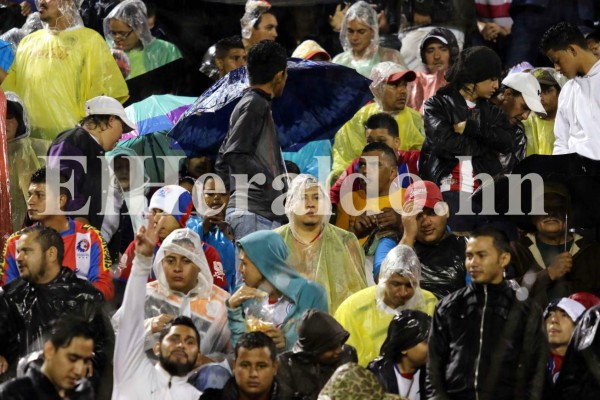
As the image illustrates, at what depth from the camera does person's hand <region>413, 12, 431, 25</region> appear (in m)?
16.8

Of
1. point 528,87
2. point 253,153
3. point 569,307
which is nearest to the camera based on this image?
point 569,307

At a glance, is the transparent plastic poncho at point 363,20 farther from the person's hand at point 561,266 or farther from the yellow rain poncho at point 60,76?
the person's hand at point 561,266

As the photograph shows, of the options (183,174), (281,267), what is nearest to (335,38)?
(183,174)

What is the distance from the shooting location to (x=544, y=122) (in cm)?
1459

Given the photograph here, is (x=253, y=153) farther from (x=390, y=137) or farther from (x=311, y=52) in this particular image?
(x=311, y=52)

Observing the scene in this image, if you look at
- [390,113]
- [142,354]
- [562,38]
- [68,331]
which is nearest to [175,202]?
[142,354]

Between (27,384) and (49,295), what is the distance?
135 centimetres

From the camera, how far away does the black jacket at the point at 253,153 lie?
40.0ft

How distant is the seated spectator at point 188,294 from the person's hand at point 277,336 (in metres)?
0.33

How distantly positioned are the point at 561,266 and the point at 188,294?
243 cm

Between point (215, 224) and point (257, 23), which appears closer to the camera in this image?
point (215, 224)

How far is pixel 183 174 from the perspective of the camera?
14.4 m

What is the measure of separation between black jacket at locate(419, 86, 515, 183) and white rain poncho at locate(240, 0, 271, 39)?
3242 millimetres

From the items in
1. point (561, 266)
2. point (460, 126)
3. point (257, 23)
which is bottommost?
point (561, 266)
